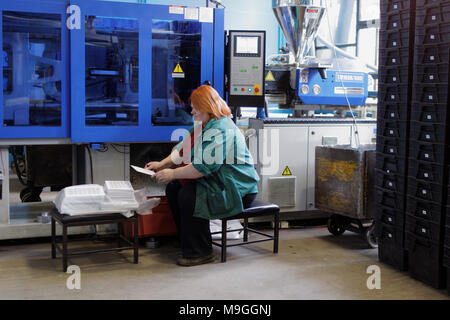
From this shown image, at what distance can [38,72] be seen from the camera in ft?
11.2

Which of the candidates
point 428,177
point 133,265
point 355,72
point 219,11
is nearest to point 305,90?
point 355,72

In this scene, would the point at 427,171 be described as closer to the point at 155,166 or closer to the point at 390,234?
the point at 390,234

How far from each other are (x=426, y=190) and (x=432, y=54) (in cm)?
70

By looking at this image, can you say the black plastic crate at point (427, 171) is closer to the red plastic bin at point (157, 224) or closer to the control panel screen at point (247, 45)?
the control panel screen at point (247, 45)

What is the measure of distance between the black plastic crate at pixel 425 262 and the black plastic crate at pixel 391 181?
268 mm

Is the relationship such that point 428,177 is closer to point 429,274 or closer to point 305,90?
point 429,274

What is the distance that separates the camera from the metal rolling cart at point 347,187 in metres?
3.54

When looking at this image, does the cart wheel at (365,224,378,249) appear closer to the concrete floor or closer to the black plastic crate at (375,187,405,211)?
the concrete floor

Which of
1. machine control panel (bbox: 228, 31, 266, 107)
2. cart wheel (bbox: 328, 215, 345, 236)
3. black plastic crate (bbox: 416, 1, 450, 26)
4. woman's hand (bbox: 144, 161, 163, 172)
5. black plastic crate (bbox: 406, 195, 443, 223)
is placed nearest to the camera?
black plastic crate (bbox: 416, 1, 450, 26)

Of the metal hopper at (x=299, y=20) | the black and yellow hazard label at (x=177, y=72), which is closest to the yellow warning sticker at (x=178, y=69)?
the black and yellow hazard label at (x=177, y=72)

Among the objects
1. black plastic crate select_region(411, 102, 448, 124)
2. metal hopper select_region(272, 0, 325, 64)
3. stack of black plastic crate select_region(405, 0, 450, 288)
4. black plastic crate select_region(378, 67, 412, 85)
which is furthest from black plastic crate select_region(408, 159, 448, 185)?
metal hopper select_region(272, 0, 325, 64)

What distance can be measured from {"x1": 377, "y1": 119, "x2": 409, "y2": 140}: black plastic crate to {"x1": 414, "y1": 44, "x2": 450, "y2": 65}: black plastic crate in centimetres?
37

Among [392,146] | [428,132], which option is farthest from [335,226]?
[428,132]

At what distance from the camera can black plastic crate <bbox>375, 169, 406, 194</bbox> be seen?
9.83 ft
